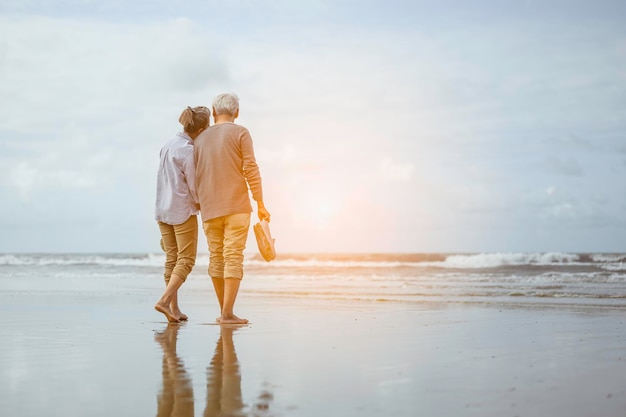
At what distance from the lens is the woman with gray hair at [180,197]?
240 inches

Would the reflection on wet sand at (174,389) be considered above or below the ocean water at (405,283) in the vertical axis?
above

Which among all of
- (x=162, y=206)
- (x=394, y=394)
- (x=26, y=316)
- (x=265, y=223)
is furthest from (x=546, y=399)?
(x=26, y=316)

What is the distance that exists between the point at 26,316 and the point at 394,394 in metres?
4.66

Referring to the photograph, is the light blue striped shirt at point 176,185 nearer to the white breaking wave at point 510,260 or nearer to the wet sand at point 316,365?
the wet sand at point 316,365

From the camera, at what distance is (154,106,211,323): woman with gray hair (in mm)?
6086

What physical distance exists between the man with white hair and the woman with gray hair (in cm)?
13

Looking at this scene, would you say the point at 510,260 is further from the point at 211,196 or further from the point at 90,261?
the point at 211,196

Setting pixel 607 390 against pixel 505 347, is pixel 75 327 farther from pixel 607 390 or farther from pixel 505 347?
pixel 607 390

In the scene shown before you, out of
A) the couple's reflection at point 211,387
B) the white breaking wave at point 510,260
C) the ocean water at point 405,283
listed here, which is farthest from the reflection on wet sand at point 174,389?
the white breaking wave at point 510,260

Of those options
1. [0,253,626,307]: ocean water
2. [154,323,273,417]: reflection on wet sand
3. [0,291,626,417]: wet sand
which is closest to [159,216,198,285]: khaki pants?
[0,291,626,417]: wet sand

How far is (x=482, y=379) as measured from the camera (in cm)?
324

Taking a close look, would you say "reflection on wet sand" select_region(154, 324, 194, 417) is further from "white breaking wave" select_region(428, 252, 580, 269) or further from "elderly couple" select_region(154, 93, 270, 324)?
"white breaking wave" select_region(428, 252, 580, 269)

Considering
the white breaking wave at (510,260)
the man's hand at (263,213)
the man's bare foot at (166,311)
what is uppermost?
the man's hand at (263,213)

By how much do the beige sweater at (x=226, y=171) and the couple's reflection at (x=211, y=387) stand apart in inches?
69.0
